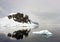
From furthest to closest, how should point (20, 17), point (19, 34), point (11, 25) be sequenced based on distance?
point (20, 17), point (11, 25), point (19, 34)

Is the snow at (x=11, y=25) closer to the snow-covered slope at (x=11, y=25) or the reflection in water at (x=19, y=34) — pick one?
the snow-covered slope at (x=11, y=25)

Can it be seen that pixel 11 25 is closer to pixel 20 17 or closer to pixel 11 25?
pixel 11 25

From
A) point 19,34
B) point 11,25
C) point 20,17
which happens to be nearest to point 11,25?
point 11,25

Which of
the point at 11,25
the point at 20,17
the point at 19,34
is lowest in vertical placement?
the point at 19,34

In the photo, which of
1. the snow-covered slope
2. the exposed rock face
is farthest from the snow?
the exposed rock face

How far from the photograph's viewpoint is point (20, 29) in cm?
360

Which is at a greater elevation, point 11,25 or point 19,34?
point 11,25

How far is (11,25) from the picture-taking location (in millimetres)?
3809

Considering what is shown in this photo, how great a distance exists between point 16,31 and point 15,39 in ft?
1.36

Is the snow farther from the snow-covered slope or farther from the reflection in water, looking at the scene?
the reflection in water

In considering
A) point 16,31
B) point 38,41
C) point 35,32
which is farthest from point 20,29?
point 38,41

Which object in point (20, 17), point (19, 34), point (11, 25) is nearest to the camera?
point (19, 34)

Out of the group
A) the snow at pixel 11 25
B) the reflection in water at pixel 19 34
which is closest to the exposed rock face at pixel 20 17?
the snow at pixel 11 25

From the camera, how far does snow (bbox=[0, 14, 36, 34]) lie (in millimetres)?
3609
